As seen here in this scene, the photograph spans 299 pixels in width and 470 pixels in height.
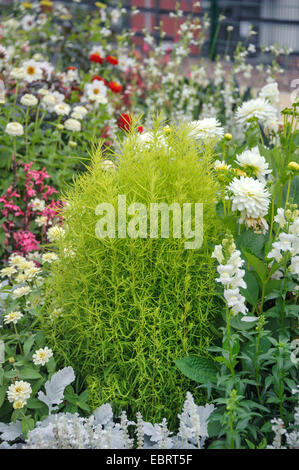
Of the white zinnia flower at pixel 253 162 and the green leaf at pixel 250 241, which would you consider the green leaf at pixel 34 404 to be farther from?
the white zinnia flower at pixel 253 162

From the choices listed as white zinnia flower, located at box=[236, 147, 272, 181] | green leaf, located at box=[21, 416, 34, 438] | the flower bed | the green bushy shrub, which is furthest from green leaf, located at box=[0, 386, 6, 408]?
white zinnia flower, located at box=[236, 147, 272, 181]

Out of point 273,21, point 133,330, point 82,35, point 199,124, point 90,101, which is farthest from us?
point 273,21

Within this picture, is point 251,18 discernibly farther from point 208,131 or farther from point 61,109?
point 208,131

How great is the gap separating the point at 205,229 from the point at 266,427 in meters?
0.61

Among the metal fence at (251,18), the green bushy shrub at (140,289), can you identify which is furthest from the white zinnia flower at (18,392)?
the metal fence at (251,18)

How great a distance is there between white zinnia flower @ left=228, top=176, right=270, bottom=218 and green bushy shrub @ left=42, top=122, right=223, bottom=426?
0.17 m

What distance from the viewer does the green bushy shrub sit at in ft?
5.00

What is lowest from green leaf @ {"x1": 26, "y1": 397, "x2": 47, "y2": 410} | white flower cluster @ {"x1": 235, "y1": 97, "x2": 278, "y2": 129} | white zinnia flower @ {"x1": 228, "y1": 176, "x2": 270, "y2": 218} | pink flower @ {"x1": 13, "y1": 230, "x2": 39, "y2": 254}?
green leaf @ {"x1": 26, "y1": 397, "x2": 47, "y2": 410}

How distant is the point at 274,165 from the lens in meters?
1.93

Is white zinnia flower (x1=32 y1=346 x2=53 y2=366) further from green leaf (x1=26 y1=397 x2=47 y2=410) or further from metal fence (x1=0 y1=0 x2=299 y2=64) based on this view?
metal fence (x1=0 y1=0 x2=299 y2=64)

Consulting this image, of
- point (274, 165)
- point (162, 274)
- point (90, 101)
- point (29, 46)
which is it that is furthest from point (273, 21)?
point (162, 274)

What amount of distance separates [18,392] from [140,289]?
0.49 meters

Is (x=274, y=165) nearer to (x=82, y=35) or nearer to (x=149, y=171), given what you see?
(x=149, y=171)

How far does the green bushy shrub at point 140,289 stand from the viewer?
153 centimetres
